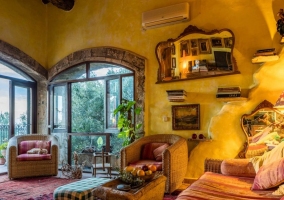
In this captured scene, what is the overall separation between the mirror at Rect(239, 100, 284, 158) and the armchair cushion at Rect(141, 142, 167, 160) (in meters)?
1.37

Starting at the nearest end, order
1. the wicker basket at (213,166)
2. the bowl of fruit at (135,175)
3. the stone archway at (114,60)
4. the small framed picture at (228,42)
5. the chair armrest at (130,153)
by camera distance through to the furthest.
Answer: the bowl of fruit at (135,175)
the wicker basket at (213,166)
the chair armrest at (130,153)
the small framed picture at (228,42)
the stone archway at (114,60)

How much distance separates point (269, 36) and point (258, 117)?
1307 millimetres

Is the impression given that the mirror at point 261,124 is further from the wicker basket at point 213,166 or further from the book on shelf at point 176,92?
the book on shelf at point 176,92

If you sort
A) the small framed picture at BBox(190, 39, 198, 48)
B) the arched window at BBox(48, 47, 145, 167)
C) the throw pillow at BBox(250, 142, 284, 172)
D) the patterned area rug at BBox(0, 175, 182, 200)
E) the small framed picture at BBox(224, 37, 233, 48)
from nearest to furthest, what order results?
the throw pillow at BBox(250, 142, 284, 172) < the patterned area rug at BBox(0, 175, 182, 200) < the small framed picture at BBox(224, 37, 233, 48) < the small framed picture at BBox(190, 39, 198, 48) < the arched window at BBox(48, 47, 145, 167)

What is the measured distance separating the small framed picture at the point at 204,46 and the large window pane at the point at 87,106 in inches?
92.8

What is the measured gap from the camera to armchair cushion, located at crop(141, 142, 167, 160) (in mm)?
4422

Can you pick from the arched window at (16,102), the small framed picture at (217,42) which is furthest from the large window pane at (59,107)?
the small framed picture at (217,42)

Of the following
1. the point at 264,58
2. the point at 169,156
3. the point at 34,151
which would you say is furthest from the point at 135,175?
the point at 34,151

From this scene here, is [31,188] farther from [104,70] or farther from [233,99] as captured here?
[233,99]

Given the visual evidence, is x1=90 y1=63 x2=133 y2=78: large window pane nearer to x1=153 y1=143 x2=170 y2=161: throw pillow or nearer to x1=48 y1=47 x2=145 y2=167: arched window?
x1=48 y1=47 x2=145 y2=167: arched window

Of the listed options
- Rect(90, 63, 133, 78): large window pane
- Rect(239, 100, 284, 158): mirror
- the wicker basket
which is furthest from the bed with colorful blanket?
Rect(90, 63, 133, 78): large window pane

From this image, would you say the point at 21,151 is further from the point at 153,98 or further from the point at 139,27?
Result: the point at 139,27

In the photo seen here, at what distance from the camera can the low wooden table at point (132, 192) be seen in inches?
96.2

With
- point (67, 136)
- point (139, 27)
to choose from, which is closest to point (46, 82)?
point (67, 136)
